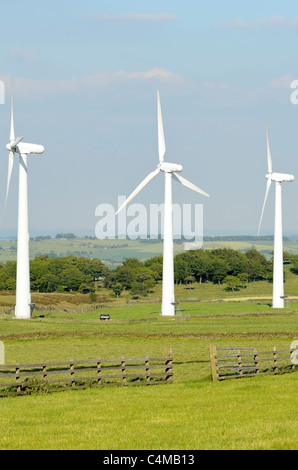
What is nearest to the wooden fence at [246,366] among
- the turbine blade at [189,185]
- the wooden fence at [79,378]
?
the wooden fence at [79,378]

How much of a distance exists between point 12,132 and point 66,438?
87.5 m

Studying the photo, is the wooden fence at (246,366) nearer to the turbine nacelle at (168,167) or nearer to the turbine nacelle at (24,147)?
the turbine nacelle at (168,167)

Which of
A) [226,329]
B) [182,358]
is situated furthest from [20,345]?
[226,329]

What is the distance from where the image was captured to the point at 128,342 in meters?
73.2

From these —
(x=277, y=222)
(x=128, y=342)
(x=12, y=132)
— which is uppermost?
(x=12, y=132)

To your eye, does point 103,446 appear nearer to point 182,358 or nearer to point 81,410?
point 81,410

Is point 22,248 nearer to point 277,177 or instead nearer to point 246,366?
point 277,177

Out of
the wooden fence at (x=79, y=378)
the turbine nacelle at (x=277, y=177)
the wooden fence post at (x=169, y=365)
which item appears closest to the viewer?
the wooden fence at (x=79, y=378)

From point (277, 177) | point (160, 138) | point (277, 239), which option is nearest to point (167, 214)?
point (160, 138)

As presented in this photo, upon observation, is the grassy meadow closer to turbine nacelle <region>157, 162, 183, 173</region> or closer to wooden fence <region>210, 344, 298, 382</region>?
wooden fence <region>210, 344, 298, 382</region>

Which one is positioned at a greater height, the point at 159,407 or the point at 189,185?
the point at 189,185

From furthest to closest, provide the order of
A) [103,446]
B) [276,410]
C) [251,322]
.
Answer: [251,322] → [276,410] → [103,446]

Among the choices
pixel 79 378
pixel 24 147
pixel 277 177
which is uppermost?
pixel 24 147
